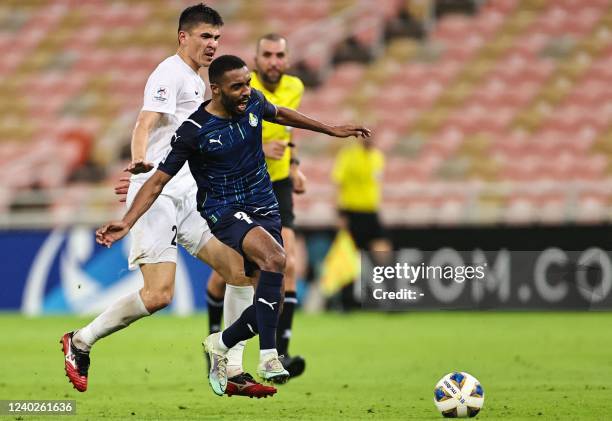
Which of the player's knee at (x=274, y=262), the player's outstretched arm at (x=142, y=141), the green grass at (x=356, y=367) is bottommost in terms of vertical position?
the green grass at (x=356, y=367)

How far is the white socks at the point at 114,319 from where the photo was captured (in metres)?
7.64

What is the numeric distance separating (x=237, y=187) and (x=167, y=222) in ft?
1.99

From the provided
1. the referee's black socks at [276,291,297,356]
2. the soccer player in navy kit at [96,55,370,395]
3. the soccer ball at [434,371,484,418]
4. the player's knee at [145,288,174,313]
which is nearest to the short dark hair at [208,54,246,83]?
the soccer player in navy kit at [96,55,370,395]

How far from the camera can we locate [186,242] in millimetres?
7941

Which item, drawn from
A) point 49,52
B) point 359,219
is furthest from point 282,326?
point 49,52

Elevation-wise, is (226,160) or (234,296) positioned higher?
(226,160)

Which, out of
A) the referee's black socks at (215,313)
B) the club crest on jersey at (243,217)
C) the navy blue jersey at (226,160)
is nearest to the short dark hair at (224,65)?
the navy blue jersey at (226,160)

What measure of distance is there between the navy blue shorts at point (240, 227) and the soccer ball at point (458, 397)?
128 cm

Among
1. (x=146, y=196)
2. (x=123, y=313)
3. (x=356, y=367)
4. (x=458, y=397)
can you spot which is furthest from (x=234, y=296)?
(x=356, y=367)

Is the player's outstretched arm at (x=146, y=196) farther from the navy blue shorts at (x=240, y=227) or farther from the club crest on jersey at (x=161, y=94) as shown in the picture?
the club crest on jersey at (x=161, y=94)

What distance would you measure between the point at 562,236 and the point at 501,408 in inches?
344

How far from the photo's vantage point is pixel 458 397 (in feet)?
22.6

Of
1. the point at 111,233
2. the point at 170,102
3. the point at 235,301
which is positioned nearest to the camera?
the point at 111,233

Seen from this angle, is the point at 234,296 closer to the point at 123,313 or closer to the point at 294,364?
the point at 123,313
